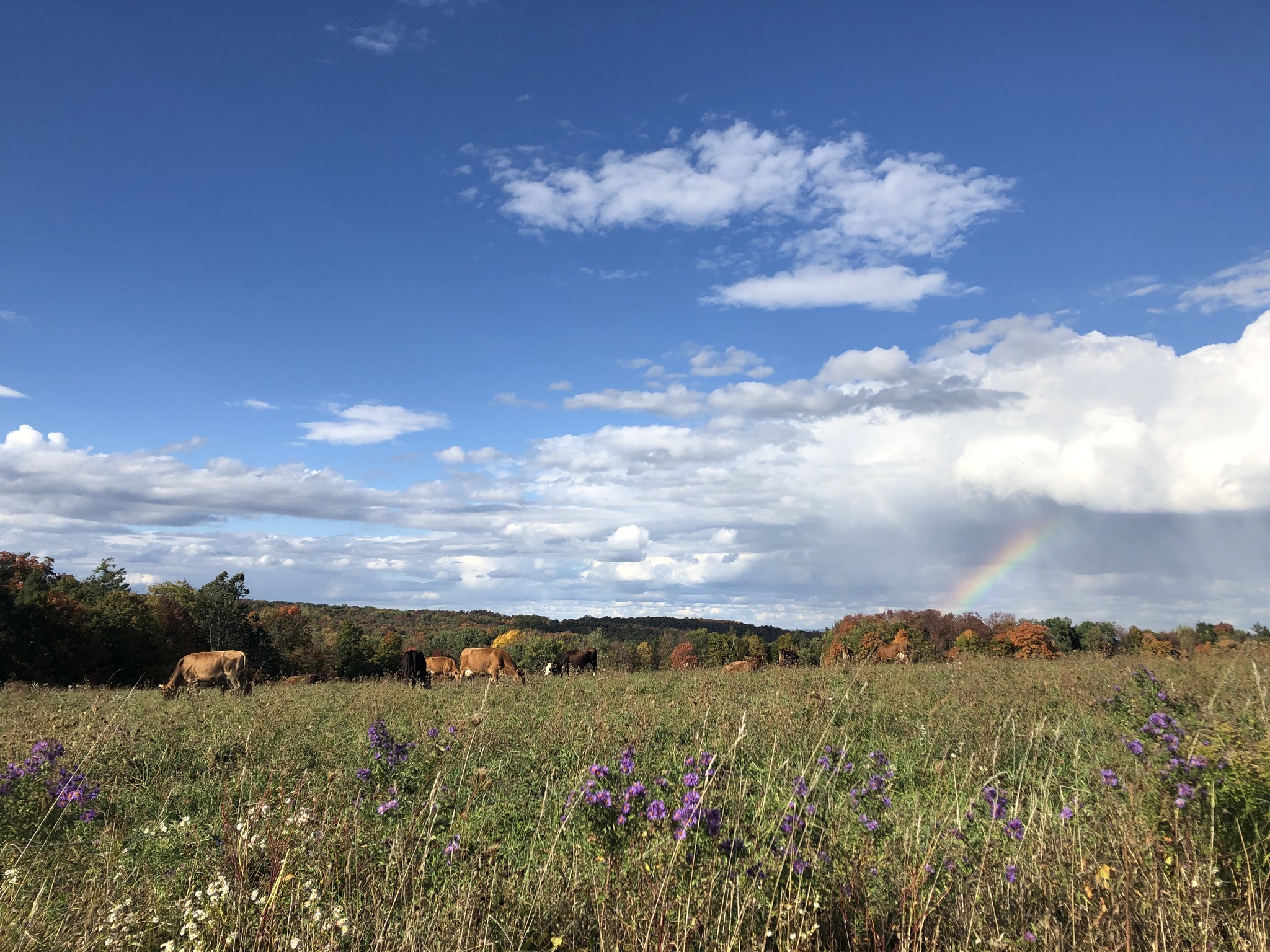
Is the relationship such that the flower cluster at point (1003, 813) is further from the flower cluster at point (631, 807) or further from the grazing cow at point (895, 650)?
the grazing cow at point (895, 650)

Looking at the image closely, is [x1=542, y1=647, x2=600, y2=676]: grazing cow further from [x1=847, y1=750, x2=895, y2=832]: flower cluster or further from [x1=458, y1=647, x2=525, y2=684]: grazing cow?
[x1=847, y1=750, x2=895, y2=832]: flower cluster

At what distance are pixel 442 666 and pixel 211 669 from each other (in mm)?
11656

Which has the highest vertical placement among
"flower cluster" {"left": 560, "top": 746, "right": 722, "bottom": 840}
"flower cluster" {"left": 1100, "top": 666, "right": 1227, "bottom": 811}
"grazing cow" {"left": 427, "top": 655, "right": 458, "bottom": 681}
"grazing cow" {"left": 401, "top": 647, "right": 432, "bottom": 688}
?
"flower cluster" {"left": 1100, "top": 666, "right": 1227, "bottom": 811}

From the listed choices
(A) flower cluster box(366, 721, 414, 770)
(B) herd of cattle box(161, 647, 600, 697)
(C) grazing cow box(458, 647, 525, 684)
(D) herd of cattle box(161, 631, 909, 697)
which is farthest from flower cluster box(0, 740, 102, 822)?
(C) grazing cow box(458, 647, 525, 684)

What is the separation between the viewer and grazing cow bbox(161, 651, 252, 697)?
21292mm

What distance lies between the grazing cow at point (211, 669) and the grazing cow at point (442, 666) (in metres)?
9.88

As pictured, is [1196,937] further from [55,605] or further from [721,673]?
[55,605]

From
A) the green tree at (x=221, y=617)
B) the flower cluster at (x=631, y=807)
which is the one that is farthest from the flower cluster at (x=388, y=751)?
the green tree at (x=221, y=617)

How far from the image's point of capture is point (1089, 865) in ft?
12.3

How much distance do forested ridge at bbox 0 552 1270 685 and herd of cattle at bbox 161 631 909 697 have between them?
39.4 inches

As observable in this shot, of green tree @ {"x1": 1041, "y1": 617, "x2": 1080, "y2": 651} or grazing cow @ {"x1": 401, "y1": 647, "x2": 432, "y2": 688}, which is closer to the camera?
grazing cow @ {"x1": 401, "y1": 647, "x2": 432, "y2": 688}

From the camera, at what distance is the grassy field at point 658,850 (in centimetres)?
327

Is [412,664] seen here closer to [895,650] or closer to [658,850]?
[895,650]

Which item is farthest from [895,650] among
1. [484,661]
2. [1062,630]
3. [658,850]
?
[1062,630]
